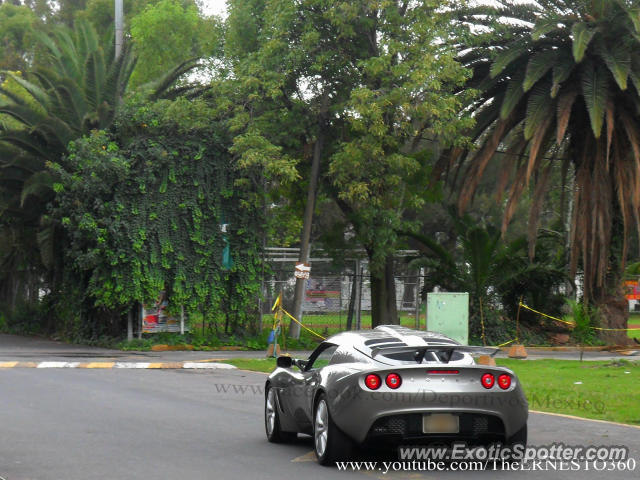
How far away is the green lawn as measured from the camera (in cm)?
1381

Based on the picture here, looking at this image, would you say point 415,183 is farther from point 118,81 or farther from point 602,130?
point 118,81

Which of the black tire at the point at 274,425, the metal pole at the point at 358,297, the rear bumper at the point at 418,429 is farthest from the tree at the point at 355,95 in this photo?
the rear bumper at the point at 418,429

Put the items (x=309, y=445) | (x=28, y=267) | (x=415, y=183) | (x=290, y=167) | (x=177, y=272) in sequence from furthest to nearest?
(x=28, y=267), (x=415, y=183), (x=177, y=272), (x=290, y=167), (x=309, y=445)

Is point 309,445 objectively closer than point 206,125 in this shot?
Yes

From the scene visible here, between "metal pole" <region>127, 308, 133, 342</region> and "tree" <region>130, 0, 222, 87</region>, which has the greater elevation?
"tree" <region>130, 0, 222, 87</region>

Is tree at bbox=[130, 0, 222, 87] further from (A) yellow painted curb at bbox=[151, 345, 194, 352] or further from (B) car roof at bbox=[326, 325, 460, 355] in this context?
(B) car roof at bbox=[326, 325, 460, 355]

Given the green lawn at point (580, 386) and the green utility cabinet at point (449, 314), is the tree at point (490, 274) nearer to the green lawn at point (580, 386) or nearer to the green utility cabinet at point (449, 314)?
the green utility cabinet at point (449, 314)

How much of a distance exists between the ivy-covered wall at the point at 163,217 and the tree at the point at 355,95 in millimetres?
1925

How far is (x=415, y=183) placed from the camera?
102ft

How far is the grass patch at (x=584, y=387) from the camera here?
45.1ft

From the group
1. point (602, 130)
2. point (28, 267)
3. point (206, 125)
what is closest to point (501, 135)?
point (602, 130)

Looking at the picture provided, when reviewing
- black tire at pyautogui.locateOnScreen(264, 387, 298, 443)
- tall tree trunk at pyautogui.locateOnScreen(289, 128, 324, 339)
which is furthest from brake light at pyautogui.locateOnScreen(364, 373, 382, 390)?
tall tree trunk at pyautogui.locateOnScreen(289, 128, 324, 339)

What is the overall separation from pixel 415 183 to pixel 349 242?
2896 millimetres

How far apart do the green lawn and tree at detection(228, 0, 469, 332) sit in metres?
6.15
